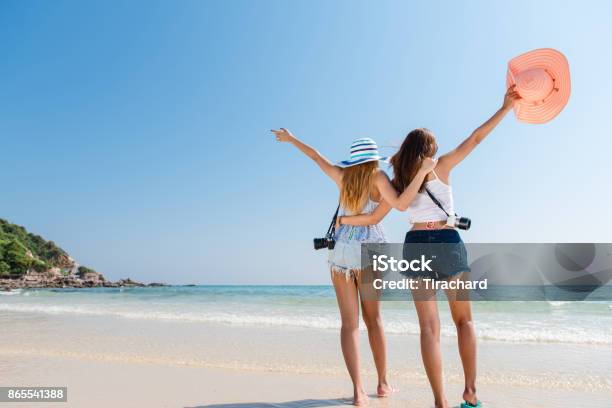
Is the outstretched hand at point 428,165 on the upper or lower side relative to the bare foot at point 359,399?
upper

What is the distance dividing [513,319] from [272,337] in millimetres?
6103

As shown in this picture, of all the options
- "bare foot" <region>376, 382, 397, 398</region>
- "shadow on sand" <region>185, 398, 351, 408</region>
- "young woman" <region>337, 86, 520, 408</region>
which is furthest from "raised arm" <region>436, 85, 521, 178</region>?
"shadow on sand" <region>185, 398, 351, 408</region>

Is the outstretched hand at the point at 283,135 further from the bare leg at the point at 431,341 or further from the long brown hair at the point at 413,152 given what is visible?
A: the bare leg at the point at 431,341

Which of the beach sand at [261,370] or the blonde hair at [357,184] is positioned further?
the beach sand at [261,370]

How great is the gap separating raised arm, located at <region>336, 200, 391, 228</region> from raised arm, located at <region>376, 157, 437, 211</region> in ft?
0.37

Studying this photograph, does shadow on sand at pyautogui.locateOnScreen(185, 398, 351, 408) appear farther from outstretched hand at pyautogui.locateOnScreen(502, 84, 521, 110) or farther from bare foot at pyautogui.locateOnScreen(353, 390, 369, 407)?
outstretched hand at pyautogui.locateOnScreen(502, 84, 521, 110)

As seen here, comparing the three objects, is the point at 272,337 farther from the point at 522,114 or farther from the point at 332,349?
the point at 522,114

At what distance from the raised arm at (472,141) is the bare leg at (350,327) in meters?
1.10

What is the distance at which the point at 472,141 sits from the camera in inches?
116

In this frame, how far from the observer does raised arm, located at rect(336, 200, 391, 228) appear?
3281 millimetres

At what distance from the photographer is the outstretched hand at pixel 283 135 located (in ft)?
12.5

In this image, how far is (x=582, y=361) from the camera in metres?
5.55

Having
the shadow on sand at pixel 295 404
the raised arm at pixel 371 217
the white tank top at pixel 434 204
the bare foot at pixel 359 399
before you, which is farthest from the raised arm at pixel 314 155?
the shadow on sand at pixel 295 404

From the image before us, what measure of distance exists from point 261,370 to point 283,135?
2.61 meters
